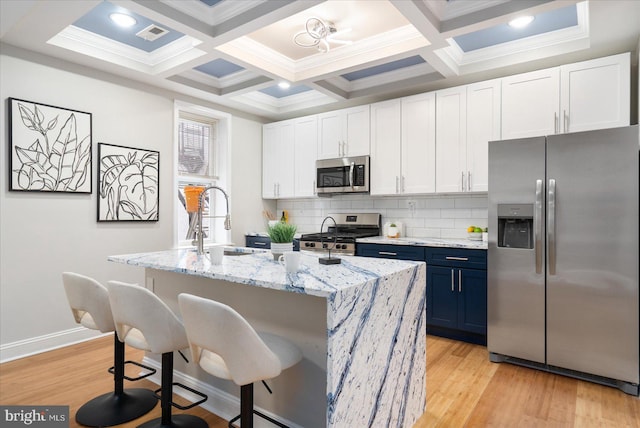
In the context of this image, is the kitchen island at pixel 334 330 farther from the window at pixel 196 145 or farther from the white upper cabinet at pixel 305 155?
the white upper cabinet at pixel 305 155

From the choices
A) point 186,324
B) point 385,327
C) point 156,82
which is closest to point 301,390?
point 385,327

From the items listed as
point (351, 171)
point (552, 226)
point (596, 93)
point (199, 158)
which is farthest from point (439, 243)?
point (199, 158)

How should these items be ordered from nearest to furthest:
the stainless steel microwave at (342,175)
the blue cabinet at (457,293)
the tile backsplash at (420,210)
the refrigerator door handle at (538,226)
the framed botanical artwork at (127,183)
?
the refrigerator door handle at (538,226), the blue cabinet at (457,293), the framed botanical artwork at (127,183), the tile backsplash at (420,210), the stainless steel microwave at (342,175)

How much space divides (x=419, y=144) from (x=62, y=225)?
11.7 ft

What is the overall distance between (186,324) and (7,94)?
2.87 m

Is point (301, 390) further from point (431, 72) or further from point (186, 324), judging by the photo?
point (431, 72)

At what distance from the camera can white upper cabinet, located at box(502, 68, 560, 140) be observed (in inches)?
130

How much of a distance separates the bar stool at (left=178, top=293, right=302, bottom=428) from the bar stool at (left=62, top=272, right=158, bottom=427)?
0.86 meters

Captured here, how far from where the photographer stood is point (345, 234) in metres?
4.50

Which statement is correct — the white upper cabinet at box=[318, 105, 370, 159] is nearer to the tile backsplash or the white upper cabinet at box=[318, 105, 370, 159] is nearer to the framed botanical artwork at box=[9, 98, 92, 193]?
the tile backsplash

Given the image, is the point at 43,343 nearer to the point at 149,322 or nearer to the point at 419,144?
the point at 149,322

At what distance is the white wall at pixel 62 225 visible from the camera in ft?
10.3

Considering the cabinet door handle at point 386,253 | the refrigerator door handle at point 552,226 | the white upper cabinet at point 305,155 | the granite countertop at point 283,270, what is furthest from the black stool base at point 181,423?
the white upper cabinet at point 305,155

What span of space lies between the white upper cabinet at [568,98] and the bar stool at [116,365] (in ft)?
11.5
